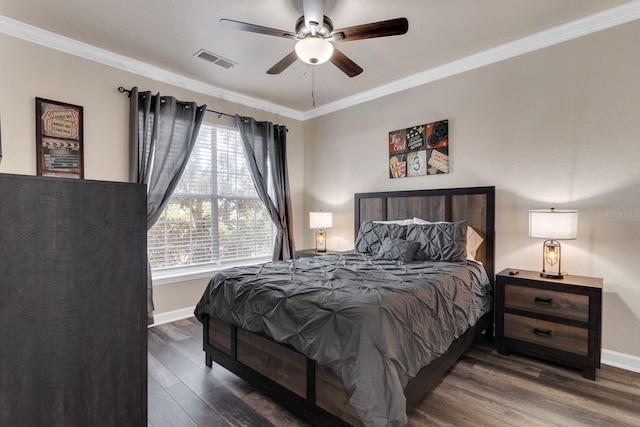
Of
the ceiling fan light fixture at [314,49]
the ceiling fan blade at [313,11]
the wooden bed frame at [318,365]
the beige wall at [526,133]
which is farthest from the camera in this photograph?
the beige wall at [526,133]

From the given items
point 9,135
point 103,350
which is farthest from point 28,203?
point 9,135

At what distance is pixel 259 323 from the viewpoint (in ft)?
6.78

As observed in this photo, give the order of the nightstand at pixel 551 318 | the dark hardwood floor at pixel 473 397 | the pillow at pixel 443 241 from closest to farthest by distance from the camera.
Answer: the dark hardwood floor at pixel 473 397
the nightstand at pixel 551 318
the pillow at pixel 443 241

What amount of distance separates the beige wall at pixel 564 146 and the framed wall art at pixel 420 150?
0.09 meters

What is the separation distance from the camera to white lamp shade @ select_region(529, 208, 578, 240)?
252 centimetres

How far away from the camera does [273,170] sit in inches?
183

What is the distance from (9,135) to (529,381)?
4.64 metres

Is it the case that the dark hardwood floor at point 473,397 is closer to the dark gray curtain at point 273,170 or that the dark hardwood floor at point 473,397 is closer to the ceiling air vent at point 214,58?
the dark gray curtain at point 273,170

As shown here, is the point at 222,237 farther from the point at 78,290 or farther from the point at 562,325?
the point at 562,325

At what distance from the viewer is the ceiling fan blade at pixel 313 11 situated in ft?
6.84

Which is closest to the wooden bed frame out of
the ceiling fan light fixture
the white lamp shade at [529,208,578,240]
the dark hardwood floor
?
the dark hardwood floor

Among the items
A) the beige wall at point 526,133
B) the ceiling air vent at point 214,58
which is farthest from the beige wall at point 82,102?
the ceiling air vent at point 214,58

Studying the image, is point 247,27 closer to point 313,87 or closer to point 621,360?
point 313,87

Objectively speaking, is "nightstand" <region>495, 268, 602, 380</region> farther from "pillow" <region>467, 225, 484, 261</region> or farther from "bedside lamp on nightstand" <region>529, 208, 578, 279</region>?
"pillow" <region>467, 225, 484, 261</region>
